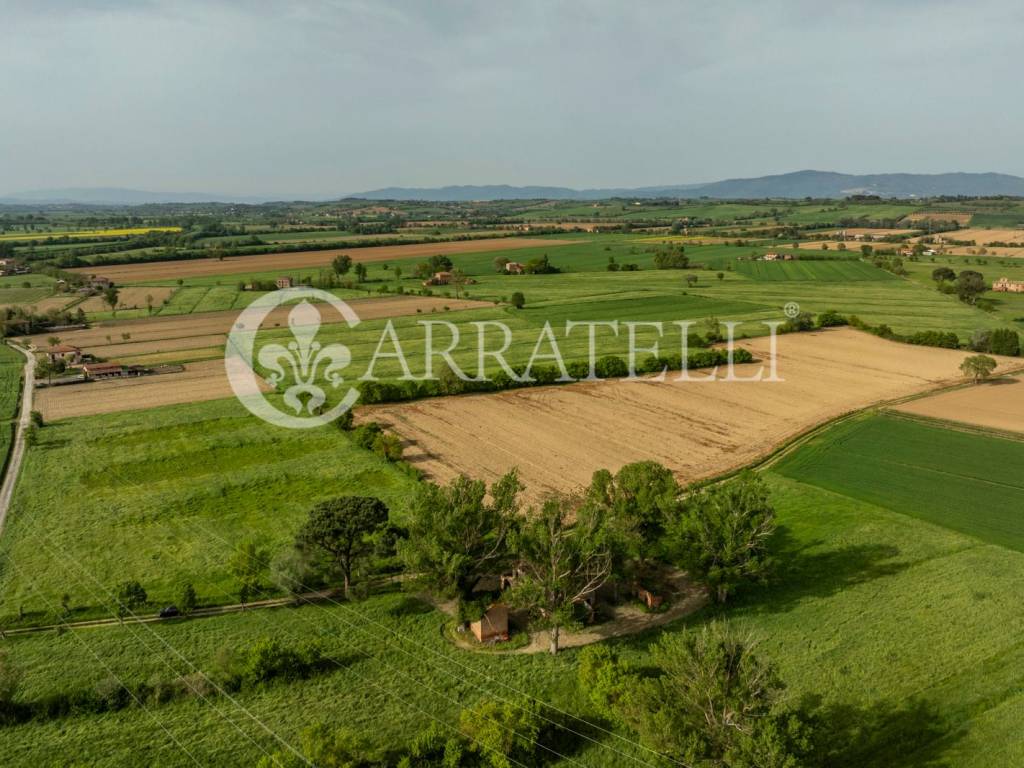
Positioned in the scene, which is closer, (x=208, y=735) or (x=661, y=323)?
(x=208, y=735)

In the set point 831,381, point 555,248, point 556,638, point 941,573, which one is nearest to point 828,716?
point 556,638

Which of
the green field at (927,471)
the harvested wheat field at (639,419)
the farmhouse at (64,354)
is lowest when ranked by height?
the green field at (927,471)

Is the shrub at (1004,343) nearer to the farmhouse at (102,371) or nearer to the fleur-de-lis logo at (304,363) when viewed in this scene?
the fleur-de-lis logo at (304,363)

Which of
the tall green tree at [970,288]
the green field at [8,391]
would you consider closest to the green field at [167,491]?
the green field at [8,391]

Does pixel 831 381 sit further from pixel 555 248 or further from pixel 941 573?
pixel 555 248

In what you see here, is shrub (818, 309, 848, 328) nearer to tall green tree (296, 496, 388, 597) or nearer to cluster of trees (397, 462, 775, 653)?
cluster of trees (397, 462, 775, 653)

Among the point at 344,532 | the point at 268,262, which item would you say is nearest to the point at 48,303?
the point at 268,262
